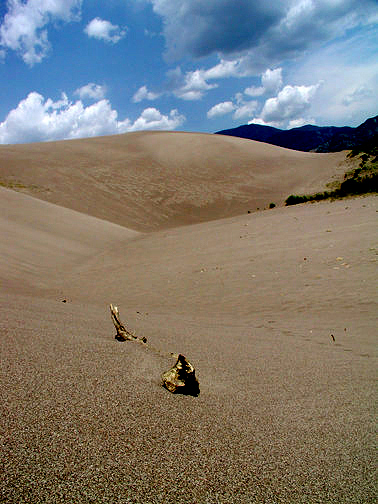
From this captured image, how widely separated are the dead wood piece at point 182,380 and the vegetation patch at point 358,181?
16.8 meters

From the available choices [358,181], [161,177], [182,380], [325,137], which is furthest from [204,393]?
[325,137]

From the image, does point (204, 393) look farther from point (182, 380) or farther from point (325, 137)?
point (325, 137)

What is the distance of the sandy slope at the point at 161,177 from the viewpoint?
2616cm

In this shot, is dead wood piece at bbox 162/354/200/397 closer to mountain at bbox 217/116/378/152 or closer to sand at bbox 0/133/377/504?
sand at bbox 0/133/377/504

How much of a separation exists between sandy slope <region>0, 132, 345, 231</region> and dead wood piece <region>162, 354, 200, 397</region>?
864 inches

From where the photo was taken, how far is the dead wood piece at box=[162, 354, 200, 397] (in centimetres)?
209

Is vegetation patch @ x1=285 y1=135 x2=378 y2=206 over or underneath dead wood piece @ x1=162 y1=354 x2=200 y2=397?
over

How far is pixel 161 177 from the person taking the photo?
33.7m

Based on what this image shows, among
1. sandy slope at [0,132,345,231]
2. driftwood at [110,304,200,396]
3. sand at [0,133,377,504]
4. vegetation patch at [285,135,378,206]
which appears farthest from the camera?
sandy slope at [0,132,345,231]

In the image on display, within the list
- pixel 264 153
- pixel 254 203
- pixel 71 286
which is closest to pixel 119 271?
pixel 71 286

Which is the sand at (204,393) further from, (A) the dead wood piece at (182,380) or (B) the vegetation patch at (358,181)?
(B) the vegetation patch at (358,181)

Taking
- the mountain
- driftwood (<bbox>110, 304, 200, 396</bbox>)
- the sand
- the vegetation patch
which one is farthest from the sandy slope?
the mountain

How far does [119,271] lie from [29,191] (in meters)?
18.4

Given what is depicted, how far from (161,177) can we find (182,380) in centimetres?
3255
